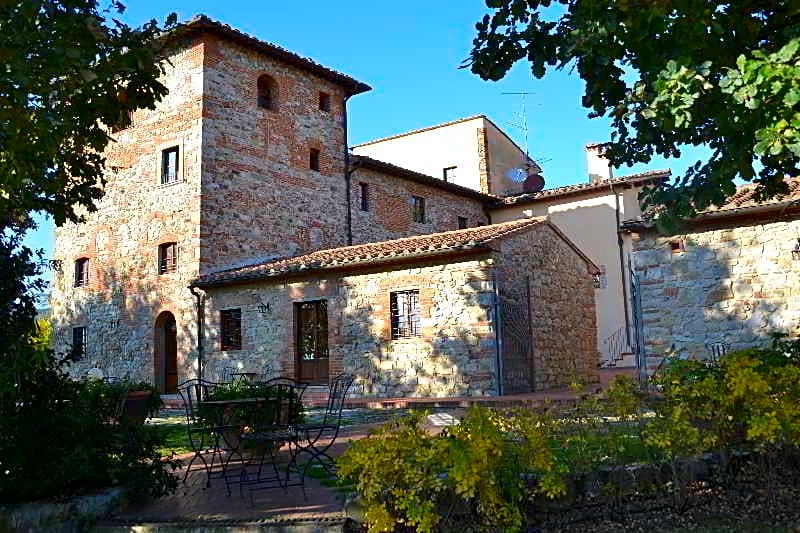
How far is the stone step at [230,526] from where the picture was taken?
423 cm

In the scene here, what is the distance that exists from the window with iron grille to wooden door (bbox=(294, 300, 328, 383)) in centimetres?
206

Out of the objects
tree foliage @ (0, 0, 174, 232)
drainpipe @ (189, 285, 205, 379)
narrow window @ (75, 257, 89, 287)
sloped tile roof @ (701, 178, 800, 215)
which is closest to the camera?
tree foliage @ (0, 0, 174, 232)

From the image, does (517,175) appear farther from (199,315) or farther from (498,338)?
(498,338)

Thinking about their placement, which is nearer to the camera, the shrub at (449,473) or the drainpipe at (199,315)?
the shrub at (449,473)

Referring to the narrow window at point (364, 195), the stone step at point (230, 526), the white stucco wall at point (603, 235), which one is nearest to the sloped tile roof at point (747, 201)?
the stone step at point (230, 526)

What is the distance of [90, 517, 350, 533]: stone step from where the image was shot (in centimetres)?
423

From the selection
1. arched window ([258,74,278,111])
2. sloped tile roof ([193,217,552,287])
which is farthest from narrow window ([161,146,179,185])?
sloped tile roof ([193,217,552,287])

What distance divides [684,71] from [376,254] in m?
9.55

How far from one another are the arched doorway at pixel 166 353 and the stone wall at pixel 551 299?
814 centimetres

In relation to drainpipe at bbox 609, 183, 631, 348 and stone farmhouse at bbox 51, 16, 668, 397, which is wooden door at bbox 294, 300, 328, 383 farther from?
A: drainpipe at bbox 609, 183, 631, 348

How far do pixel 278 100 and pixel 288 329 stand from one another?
20.9 feet

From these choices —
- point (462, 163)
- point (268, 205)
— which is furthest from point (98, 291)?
point (462, 163)

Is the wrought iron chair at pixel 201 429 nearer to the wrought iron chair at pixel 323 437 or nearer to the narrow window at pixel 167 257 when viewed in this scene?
the wrought iron chair at pixel 323 437

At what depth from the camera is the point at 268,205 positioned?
16.9 m
